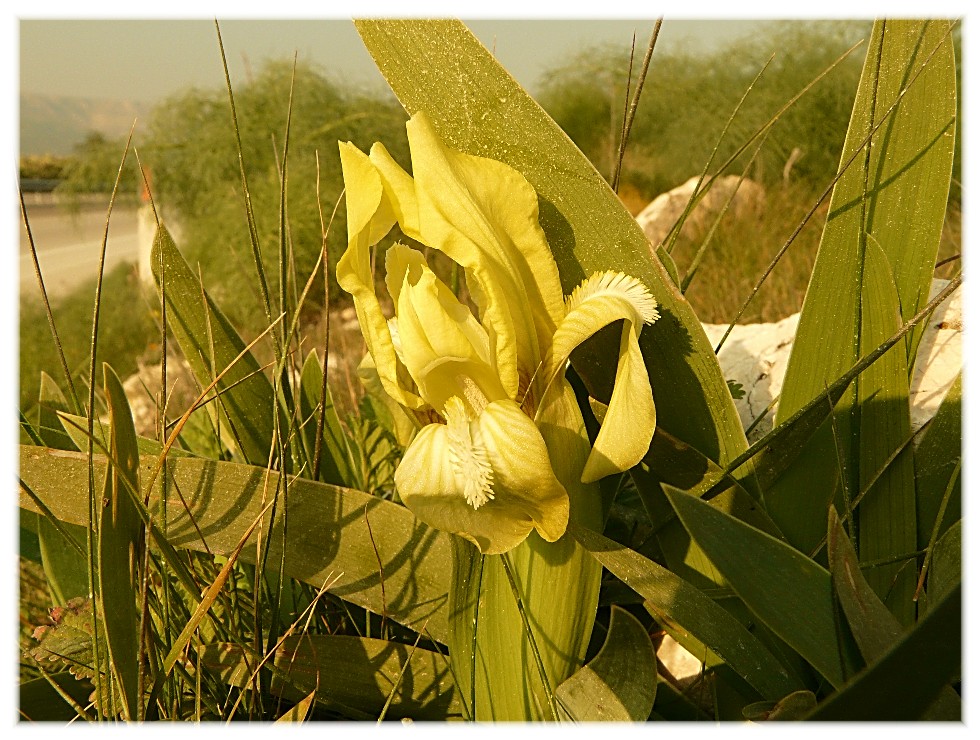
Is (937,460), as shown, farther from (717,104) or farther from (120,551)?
(717,104)

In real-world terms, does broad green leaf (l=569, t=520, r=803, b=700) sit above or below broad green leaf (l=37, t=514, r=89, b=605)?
above

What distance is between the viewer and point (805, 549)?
706 millimetres

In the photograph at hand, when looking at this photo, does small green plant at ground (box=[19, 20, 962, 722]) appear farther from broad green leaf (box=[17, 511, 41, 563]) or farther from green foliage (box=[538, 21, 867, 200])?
green foliage (box=[538, 21, 867, 200])

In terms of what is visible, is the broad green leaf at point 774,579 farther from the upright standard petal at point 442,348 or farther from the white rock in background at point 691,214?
the white rock in background at point 691,214

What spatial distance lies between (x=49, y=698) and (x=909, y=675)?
2.55 feet

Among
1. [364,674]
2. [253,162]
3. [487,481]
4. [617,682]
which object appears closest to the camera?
[487,481]

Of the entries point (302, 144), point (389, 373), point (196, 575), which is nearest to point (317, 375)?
point (196, 575)

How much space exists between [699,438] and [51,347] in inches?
161

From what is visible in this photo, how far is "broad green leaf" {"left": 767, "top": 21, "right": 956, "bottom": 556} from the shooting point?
70 cm

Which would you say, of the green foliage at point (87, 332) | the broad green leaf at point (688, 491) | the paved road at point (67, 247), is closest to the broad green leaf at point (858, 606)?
the broad green leaf at point (688, 491)

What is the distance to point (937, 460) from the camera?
28.6 inches

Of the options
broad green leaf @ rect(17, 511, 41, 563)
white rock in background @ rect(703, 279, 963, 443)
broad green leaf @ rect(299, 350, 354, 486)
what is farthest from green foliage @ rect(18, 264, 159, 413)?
white rock in background @ rect(703, 279, 963, 443)

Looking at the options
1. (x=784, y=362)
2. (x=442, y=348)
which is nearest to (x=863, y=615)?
(x=442, y=348)

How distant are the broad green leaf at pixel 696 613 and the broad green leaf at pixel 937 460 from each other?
20 centimetres
